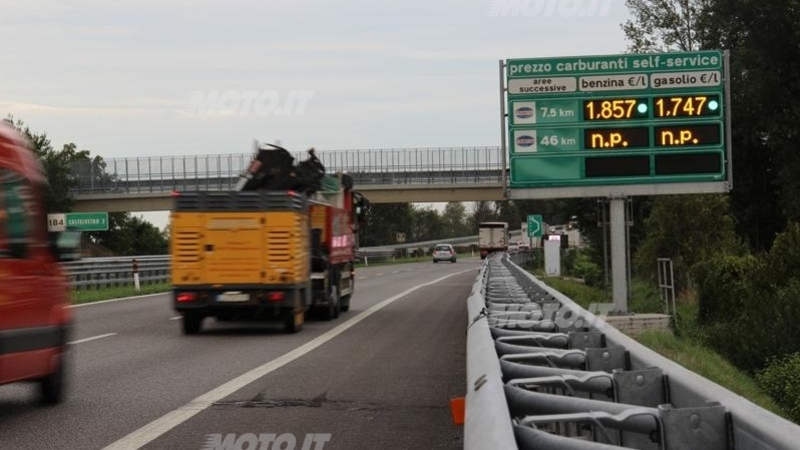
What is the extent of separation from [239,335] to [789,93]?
1430 inches

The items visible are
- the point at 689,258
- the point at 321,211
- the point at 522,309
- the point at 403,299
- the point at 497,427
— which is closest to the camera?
the point at 497,427

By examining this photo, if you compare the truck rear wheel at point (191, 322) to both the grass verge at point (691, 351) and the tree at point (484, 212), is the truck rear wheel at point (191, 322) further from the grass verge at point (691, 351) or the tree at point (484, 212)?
the tree at point (484, 212)

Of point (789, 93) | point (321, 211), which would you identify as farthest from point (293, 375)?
point (789, 93)

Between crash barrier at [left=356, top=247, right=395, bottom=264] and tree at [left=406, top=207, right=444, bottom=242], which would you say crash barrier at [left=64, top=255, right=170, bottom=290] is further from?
tree at [left=406, top=207, right=444, bottom=242]

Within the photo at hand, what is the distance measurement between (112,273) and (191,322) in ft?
66.6

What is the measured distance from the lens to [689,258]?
130ft

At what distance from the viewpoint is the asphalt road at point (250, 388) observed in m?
8.64

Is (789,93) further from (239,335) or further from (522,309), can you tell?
(522,309)

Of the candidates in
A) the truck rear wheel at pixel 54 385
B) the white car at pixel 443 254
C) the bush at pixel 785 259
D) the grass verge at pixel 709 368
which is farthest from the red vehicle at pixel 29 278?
the white car at pixel 443 254

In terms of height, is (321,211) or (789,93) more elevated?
(789,93)

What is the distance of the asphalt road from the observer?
8641 millimetres

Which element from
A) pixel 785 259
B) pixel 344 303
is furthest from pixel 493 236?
pixel 344 303

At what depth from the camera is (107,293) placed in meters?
32.8

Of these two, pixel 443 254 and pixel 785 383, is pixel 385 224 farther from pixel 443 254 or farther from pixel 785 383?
pixel 785 383
